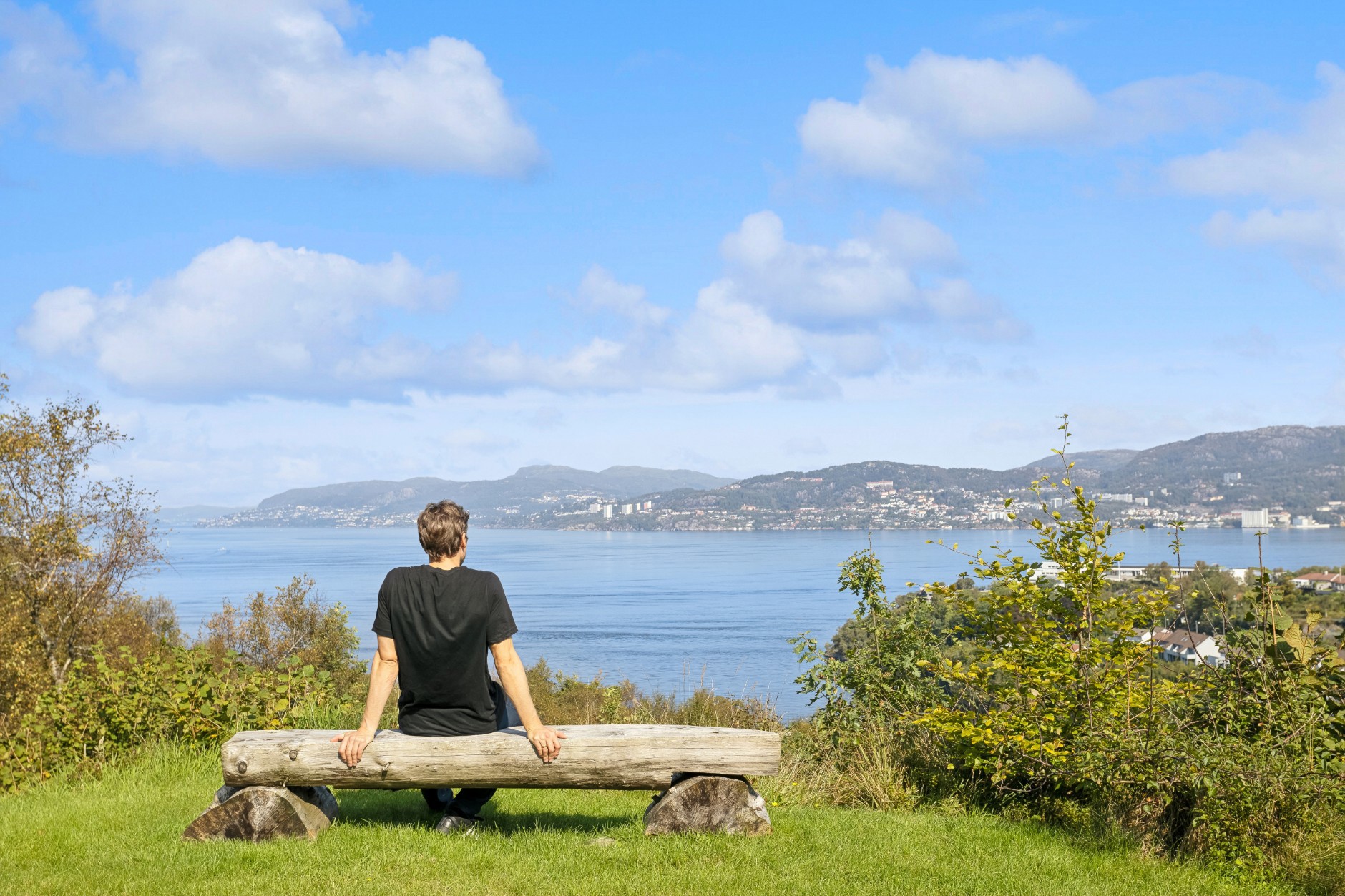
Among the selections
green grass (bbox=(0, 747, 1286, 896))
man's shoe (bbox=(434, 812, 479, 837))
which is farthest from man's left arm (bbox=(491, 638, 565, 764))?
man's shoe (bbox=(434, 812, 479, 837))

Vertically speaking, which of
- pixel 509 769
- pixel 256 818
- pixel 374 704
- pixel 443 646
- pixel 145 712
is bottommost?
pixel 256 818

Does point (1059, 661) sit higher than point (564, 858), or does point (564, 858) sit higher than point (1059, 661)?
point (1059, 661)

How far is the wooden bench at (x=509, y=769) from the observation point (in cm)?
517

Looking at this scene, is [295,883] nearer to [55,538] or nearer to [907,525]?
[55,538]

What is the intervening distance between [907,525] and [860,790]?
486 feet

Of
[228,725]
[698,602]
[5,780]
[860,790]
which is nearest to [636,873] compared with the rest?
[860,790]

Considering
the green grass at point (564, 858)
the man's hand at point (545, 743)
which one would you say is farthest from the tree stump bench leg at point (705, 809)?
the man's hand at point (545, 743)

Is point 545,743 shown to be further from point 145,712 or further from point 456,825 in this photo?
point 145,712

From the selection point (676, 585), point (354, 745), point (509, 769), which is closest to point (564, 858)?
point (509, 769)

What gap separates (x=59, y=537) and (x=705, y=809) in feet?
74.2

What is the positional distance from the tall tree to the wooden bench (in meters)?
20.0

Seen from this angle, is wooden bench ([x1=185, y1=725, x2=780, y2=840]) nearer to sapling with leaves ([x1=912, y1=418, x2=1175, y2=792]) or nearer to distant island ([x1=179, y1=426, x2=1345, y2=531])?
sapling with leaves ([x1=912, y1=418, x2=1175, y2=792])

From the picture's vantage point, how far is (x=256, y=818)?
533 centimetres

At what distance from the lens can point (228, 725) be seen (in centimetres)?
747
